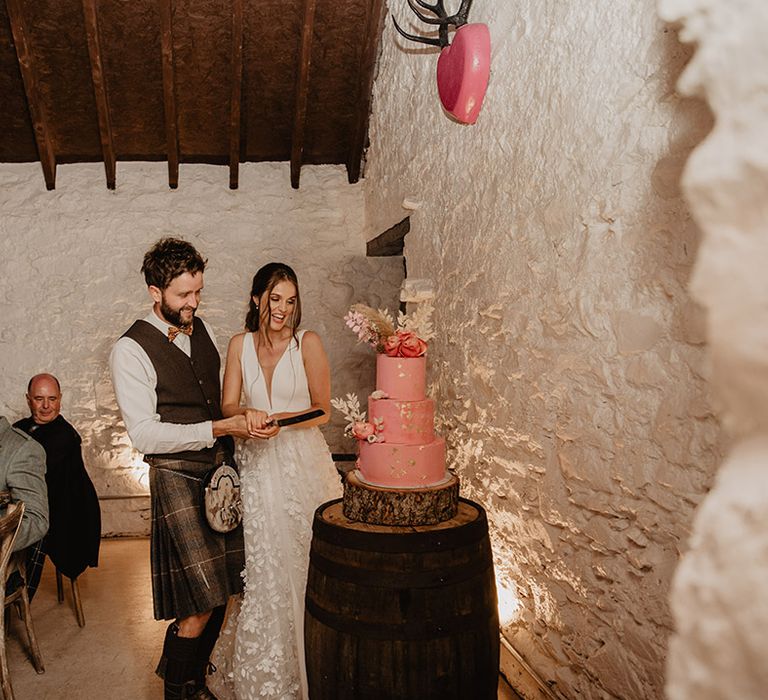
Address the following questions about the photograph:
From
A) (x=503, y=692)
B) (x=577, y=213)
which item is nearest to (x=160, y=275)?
(x=577, y=213)

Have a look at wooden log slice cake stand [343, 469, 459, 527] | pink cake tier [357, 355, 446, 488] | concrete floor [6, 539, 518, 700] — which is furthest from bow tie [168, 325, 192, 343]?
concrete floor [6, 539, 518, 700]

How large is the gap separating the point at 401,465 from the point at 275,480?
0.64 metres

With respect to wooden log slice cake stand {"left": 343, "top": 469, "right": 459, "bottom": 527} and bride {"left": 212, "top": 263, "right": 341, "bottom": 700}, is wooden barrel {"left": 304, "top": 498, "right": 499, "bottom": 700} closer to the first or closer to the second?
wooden log slice cake stand {"left": 343, "top": 469, "right": 459, "bottom": 527}

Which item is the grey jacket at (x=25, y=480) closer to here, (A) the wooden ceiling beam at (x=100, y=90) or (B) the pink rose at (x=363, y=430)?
(B) the pink rose at (x=363, y=430)

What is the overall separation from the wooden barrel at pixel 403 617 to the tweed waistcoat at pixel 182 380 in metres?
0.78

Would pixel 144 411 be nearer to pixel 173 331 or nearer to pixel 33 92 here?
pixel 173 331

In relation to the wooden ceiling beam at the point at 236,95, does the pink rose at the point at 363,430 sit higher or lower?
lower

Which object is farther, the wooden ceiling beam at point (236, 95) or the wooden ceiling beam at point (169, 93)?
the wooden ceiling beam at point (236, 95)

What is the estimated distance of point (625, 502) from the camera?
2094mm

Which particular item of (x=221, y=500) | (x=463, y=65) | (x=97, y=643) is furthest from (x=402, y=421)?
(x=97, y=643)

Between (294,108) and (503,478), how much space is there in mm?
3503

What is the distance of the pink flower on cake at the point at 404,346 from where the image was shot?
7.98 ft

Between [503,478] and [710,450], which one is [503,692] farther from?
[710,450]

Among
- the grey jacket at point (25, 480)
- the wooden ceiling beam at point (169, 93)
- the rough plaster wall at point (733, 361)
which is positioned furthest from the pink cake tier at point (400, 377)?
the wooden ceiling beam at point (169, 93)
